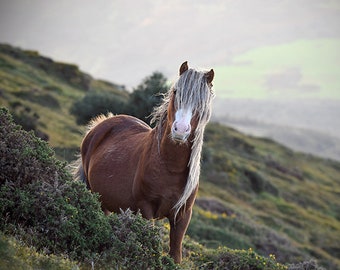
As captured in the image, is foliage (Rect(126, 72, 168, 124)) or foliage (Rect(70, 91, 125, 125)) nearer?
foliage (Rect(126, 72, 168, 124))

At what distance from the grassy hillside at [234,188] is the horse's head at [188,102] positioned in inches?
128

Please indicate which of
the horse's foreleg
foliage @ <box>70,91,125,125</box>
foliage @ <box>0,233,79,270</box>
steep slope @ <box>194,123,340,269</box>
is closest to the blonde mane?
the horse's foreleg

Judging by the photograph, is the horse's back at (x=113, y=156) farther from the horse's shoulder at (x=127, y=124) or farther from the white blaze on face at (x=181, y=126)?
the white blaze on face at (x=181, y=126)

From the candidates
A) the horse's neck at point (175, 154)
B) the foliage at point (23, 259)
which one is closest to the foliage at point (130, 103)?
the horse's neck at point (175, 154)

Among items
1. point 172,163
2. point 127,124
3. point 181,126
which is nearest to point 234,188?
point 127,124

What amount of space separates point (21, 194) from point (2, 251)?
883 millimetres

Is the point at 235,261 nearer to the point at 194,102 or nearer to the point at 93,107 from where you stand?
the point at 194,102

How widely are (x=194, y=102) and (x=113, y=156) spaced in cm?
224

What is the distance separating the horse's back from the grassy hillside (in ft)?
7.08

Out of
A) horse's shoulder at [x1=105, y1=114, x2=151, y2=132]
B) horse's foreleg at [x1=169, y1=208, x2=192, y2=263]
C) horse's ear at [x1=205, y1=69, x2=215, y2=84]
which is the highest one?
horse's ear at [x1=205, y1=69, x2=215, y2=84]

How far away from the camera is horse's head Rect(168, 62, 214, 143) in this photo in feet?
18.0

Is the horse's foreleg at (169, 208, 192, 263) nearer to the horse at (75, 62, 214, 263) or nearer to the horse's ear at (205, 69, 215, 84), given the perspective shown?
the horse at (75, 62, 214, 263)

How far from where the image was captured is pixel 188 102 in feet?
18.6

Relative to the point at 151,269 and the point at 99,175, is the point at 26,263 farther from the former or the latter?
the point at 99,175
